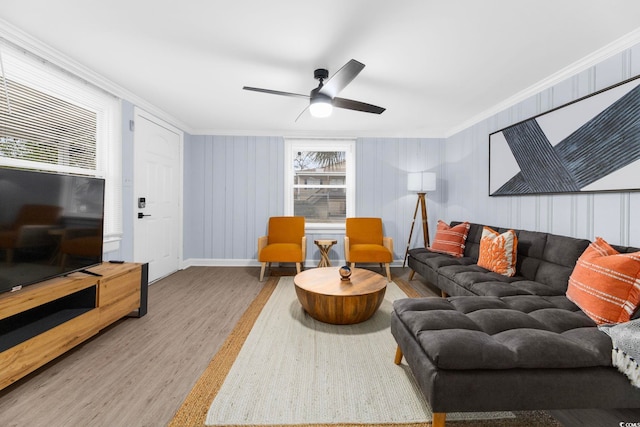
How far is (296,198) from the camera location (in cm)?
500

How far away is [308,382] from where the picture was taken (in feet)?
5.69

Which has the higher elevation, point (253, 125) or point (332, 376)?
point (253, 125)

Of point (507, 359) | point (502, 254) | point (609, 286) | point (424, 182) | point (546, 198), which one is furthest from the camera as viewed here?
point (424, 182)

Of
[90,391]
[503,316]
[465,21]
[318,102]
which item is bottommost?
[90,391]

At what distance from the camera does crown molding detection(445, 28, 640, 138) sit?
6.90 ft

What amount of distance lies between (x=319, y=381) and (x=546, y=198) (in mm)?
2797

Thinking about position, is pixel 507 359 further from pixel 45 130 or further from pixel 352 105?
pixel 45 130

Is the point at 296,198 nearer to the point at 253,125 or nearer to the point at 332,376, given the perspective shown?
the point at 253,125

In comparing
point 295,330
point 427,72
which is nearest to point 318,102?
point 427,72

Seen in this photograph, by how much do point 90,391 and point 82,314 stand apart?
664 millimetres

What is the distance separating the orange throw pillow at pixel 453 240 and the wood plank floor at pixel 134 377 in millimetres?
2163

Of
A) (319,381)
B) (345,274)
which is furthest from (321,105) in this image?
(319,381)

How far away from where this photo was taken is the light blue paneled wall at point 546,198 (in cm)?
216

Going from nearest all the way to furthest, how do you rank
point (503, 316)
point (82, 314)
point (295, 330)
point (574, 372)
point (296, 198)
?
point (574, 372) < point (503, 316) < point (82, 314) < point (295, 330) < point (296, 198)
